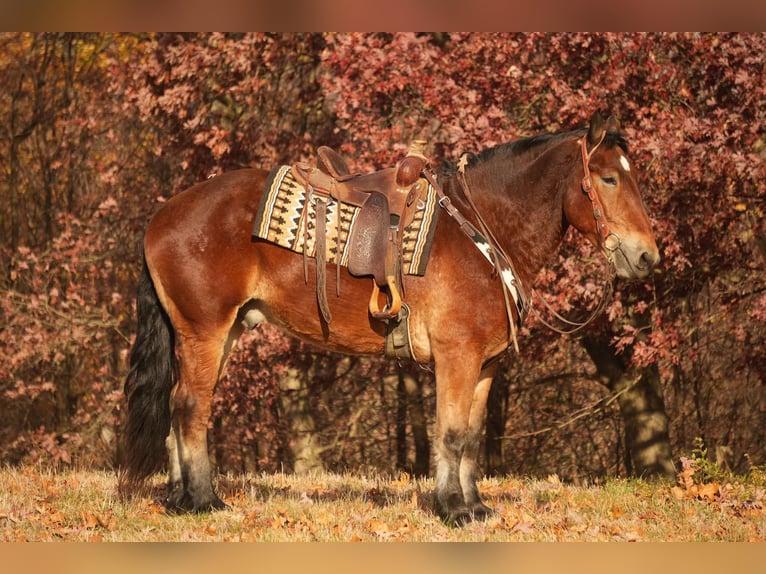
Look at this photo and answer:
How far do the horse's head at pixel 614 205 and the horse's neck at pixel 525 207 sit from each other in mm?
248

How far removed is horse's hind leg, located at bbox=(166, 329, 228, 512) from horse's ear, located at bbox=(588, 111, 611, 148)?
111 inches

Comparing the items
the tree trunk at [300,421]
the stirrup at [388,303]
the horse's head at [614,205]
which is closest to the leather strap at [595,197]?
the horse's head at [614,205]

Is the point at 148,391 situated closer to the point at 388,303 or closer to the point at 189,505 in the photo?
the point at 189,505

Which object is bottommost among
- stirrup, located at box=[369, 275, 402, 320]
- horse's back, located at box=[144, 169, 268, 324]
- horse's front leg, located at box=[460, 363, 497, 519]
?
horse's front leg, located at box=[460, 363, 497, 519]

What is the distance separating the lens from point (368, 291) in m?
6.34

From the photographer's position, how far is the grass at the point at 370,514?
5766 mm

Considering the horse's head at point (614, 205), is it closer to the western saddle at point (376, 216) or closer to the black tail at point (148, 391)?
the western saddle at point (376, 216)

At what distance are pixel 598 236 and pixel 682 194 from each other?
128 inches

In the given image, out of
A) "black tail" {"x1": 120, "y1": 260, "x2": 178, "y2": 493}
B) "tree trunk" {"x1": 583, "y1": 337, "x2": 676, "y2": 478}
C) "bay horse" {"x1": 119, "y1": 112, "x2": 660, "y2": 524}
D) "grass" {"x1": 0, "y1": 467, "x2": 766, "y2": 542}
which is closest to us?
"grass" {"x1": 0, "y1": 467, "x2": 766, "y2": 542}

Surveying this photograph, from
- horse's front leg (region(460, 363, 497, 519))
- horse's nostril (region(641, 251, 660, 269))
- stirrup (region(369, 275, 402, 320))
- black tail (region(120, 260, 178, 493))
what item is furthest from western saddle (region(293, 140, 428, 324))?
horse's nostril (region(641, 251, 660, 269))

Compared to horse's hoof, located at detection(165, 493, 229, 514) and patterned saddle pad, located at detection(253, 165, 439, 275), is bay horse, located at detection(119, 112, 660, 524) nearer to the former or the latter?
horse's hoof, located at detection(165, 493, 229, 514)

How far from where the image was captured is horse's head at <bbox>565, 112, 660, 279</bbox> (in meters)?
5.87

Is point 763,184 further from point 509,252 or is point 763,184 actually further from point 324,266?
point 324,266

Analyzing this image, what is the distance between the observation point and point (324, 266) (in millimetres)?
6324
